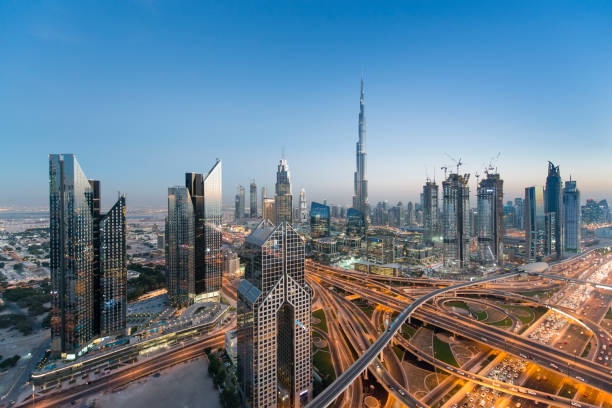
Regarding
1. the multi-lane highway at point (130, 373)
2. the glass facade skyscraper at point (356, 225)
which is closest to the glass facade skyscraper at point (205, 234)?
the multi-lane highway at point (130, 373)

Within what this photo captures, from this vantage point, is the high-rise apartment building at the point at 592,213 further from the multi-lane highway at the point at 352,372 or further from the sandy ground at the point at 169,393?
the sandy ground at the point at 169,393

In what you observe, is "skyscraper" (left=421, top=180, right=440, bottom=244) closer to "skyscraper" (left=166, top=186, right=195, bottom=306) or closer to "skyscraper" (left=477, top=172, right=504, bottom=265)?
"skyscraper" (left=477, top=172, right=504, bottom=265)

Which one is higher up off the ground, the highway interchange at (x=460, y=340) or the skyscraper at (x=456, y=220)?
the skyscraper at (x=456, y=220)

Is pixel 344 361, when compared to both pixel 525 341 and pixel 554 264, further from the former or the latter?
pixel 554 264

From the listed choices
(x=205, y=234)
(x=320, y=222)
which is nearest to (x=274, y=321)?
(x=205, y=234)

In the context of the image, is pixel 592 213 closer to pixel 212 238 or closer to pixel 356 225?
pixel 356 225
